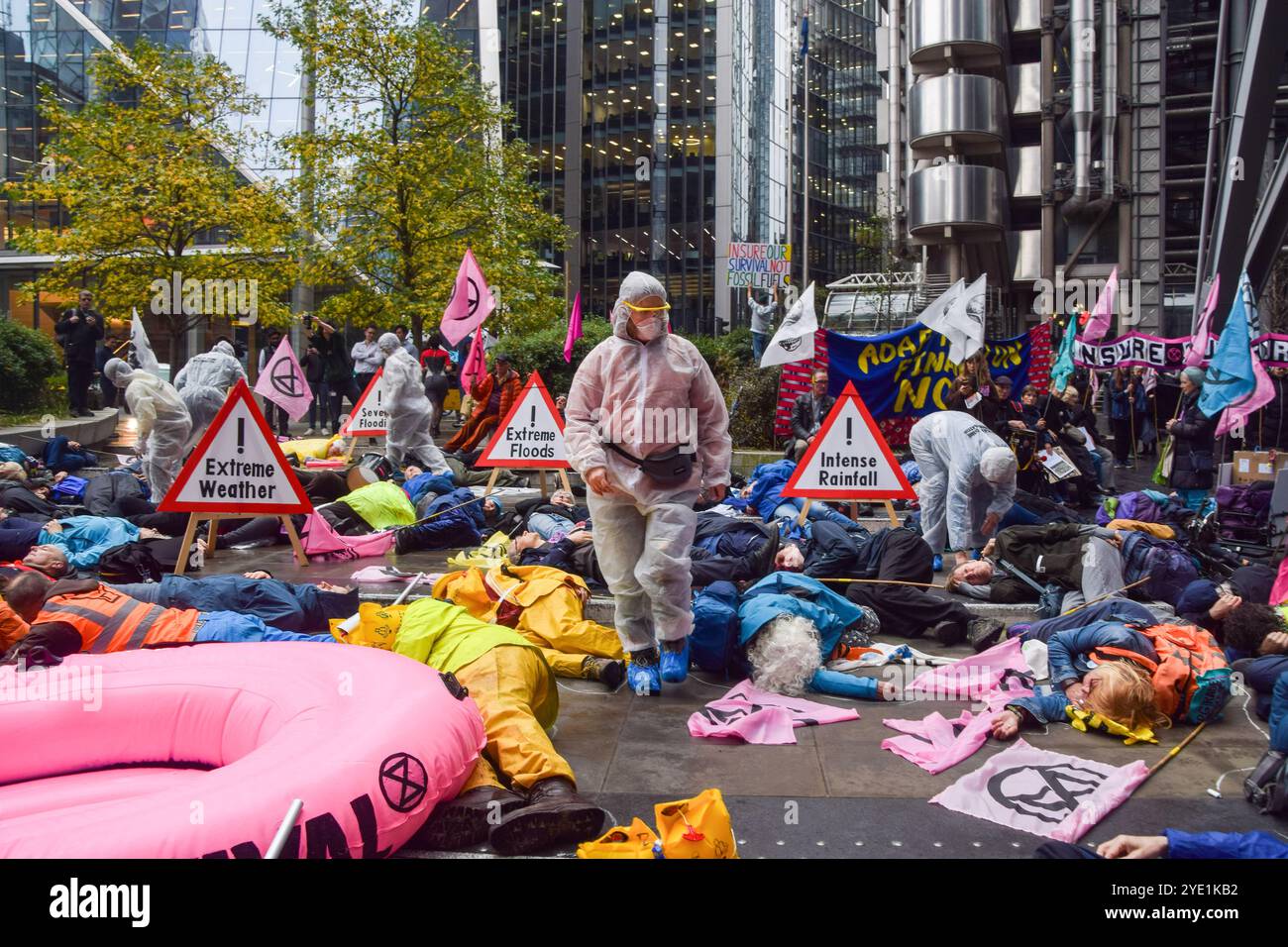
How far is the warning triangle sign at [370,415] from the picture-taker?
567 inches

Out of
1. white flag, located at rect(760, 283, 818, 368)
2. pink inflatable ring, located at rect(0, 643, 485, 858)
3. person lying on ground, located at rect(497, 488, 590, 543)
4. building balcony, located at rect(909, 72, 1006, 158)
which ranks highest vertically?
building balcony, located at rect(909, 72, 1006, 158)

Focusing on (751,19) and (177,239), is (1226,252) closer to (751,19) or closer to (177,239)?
(177,239)

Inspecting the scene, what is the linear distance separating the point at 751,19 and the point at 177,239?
53.3 metres

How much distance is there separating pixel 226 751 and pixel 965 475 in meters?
5.85

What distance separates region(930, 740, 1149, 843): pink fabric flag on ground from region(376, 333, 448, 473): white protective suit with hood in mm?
8804

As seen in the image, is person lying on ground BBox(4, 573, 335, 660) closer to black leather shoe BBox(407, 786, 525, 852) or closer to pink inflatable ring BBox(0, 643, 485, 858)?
pink inflatable ring BBox(0, 643, 485, 858)

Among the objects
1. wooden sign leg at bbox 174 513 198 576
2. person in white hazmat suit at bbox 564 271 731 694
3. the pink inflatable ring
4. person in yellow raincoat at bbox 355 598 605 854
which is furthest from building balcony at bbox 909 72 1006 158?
the pink inflatable ring

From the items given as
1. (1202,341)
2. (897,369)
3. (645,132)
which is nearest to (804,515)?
(897,369)

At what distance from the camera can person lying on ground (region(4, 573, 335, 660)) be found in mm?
4766

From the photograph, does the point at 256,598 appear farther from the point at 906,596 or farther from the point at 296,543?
the point at 906,596

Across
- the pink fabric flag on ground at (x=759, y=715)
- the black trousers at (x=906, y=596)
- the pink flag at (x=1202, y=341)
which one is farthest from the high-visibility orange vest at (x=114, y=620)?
the pink flag at (x=1202, y=341)

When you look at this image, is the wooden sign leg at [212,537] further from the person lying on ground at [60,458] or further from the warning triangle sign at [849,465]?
the warning triangle sign at [849,465]

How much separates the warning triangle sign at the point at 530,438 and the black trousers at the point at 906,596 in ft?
15.6
